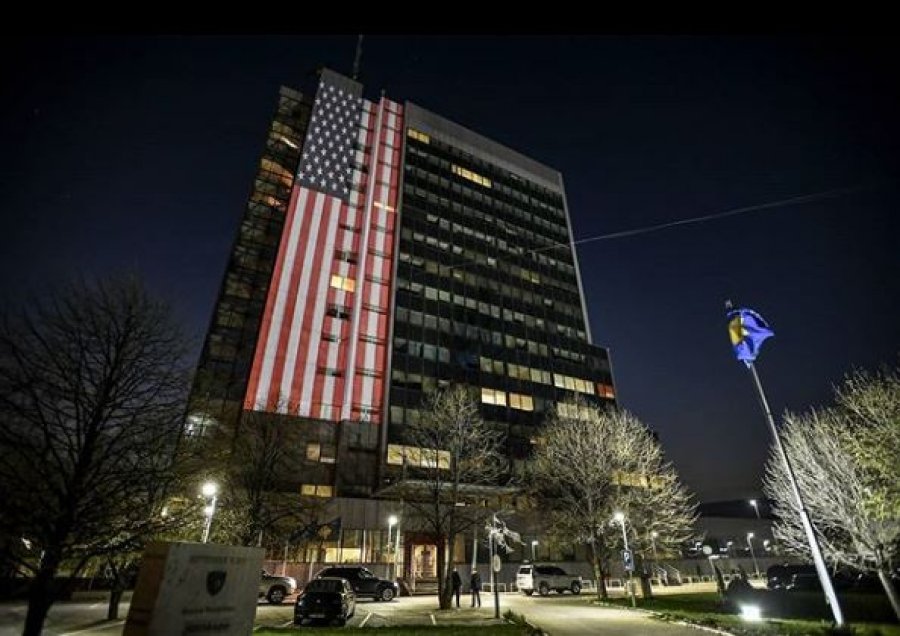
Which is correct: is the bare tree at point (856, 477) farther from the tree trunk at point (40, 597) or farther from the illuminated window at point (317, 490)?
the illuminated window at point (317, 490)

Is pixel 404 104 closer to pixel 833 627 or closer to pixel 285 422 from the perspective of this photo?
pixel 285 422

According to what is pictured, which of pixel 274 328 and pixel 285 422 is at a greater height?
pixel 274 328

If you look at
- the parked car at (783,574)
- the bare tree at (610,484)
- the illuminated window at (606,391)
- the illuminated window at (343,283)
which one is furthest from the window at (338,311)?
the parked car at (783,574)

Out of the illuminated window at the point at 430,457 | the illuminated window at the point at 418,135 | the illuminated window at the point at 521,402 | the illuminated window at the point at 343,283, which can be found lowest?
the illuminated window at the point at 430,457

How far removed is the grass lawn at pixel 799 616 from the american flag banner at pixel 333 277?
33.5 metres

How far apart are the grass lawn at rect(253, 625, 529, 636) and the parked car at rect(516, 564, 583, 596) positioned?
2133 centimetres

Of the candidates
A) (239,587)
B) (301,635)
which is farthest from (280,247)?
(239,587)

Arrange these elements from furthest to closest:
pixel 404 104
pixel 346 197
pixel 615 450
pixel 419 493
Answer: pixel 404 104 → pixel 346 197 → pixel 419 493 → pixel 615 450

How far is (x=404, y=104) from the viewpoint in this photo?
72.5 m

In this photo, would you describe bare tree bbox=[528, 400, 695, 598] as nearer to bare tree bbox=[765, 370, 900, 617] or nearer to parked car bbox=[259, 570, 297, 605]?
bare tree bbox=[765, 370, 900, 617]

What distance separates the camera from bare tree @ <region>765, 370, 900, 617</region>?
17.3 m

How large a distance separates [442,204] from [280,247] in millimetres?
26627

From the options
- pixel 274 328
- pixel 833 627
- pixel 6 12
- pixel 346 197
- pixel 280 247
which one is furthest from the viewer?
pixel 346 197

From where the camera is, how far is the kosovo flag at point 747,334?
A: 15.4 metres
